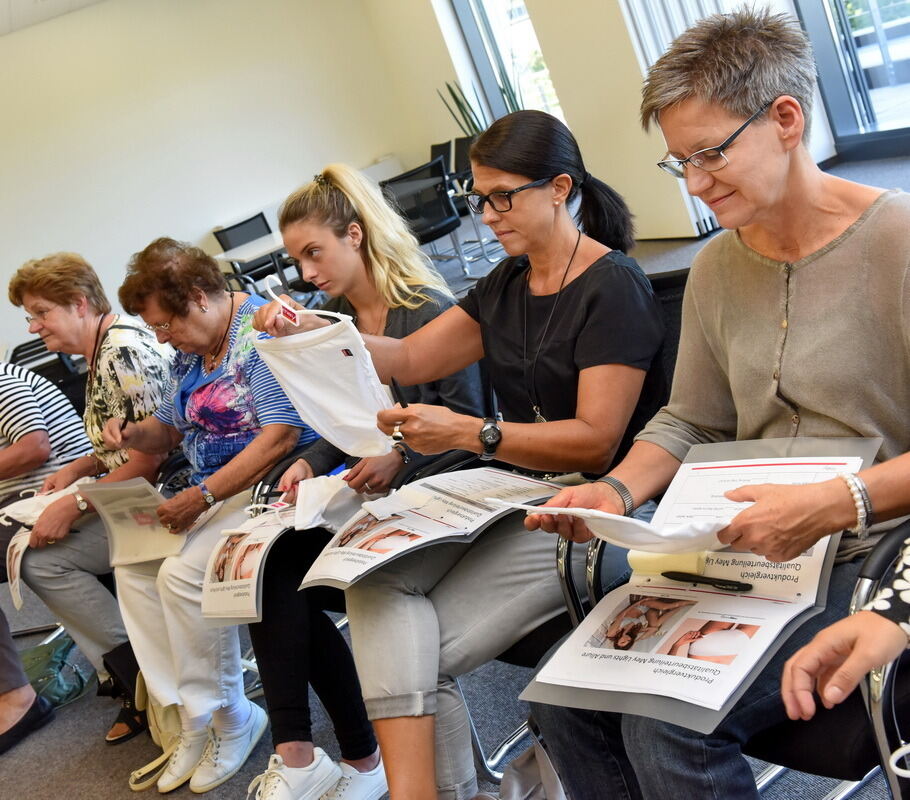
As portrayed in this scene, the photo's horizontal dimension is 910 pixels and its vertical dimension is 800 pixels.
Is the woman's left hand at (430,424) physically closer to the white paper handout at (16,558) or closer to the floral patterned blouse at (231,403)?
the floral patterned blouse at (231,403)

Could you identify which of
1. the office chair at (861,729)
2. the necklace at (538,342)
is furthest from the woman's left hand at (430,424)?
the office chair at (861,729)

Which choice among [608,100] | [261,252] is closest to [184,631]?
[608,100]

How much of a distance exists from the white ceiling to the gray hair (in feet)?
27.3

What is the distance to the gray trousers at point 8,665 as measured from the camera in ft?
9.68

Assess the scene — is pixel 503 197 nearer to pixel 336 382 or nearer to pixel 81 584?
pixel 336 382

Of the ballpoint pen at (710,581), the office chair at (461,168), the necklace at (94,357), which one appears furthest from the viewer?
the office chair at (461,168)

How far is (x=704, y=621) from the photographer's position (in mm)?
1253

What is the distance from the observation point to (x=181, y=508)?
243 cm

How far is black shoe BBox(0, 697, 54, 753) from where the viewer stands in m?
2.96

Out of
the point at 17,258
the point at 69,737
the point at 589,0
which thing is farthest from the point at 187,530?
the point at 17,258

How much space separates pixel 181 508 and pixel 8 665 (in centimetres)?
107

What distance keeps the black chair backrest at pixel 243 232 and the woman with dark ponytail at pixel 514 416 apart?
7.98 metres

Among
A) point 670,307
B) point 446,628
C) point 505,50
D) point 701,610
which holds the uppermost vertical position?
point 505,50

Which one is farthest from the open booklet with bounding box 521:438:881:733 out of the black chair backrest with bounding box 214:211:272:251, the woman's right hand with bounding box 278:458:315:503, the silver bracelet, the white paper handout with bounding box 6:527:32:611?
the black chair backrest with bounding box 214:211:272:251
